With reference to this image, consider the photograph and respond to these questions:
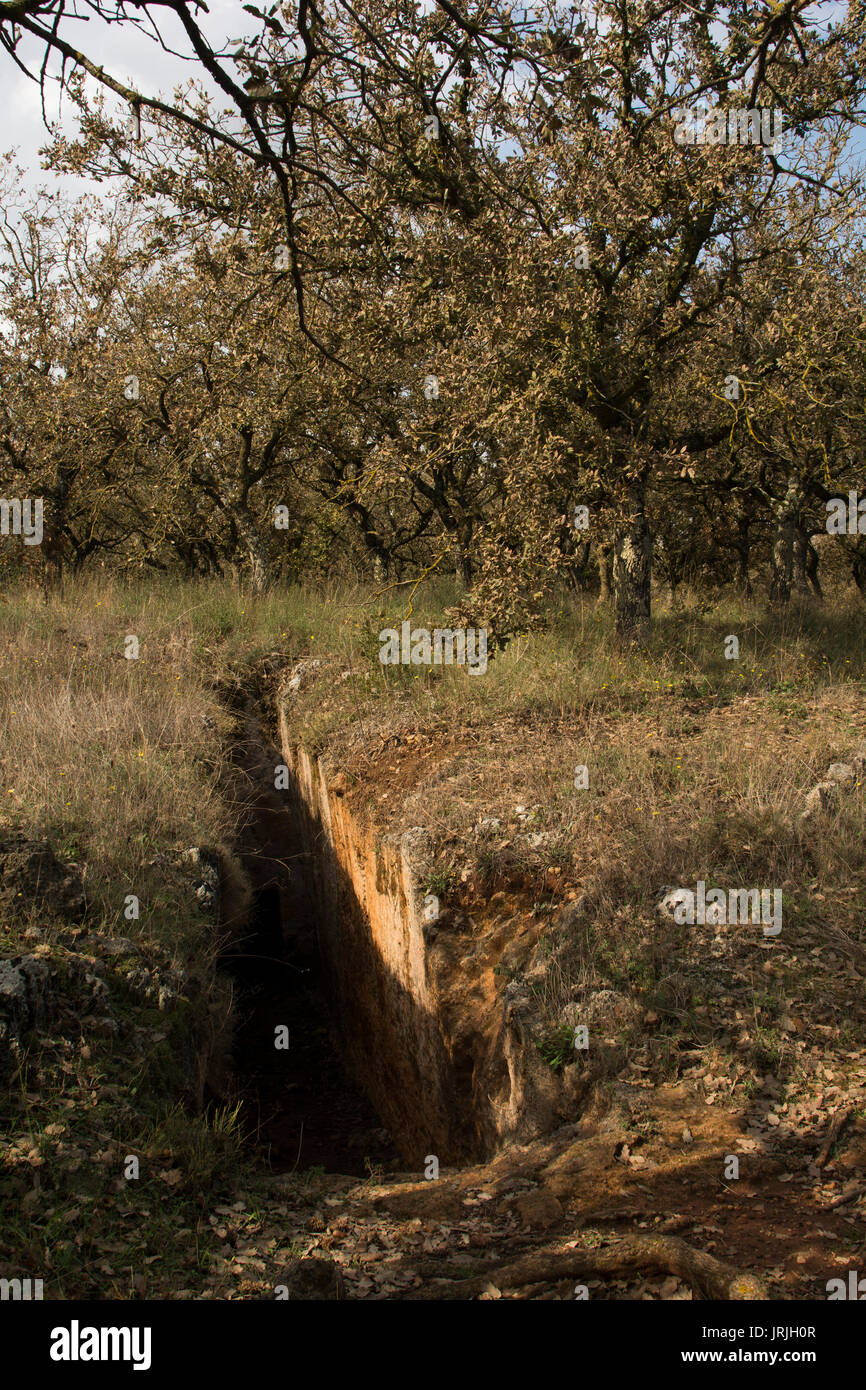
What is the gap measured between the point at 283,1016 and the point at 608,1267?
727cm

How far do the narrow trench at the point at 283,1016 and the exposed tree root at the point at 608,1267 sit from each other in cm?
313

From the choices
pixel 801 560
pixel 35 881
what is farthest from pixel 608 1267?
pixel 801 560

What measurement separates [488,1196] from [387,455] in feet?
23.2

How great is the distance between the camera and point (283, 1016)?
32.8 feet

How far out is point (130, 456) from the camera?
1512 centimetres

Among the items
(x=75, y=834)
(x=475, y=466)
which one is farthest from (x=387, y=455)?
(x=75, y=834)

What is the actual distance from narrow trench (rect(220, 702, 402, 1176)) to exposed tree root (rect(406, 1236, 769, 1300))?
10.3 ft

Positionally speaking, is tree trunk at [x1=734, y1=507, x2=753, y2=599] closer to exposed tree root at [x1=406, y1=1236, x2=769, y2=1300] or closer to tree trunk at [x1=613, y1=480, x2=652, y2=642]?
tree trunk at [x1=613, y1=480, x2=652, y2=642]

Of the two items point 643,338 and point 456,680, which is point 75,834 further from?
point 643,338

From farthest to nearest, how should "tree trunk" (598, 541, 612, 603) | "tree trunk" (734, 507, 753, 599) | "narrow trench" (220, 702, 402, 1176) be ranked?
"tree trunk" (734, 507, 753, 599) < "tree trunk" (598, 541, 612, 603) < "narrow trench" (220, 702, 402, 1176)

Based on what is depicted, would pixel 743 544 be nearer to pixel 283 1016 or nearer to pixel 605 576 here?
pixel 605 576

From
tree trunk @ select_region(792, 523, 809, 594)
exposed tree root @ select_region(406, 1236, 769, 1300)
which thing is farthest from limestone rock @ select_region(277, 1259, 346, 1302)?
tree trunk @ select_region(792, 523, 809, 594)

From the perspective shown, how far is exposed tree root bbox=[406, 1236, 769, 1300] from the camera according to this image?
10.4 feet

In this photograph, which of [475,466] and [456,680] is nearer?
[456,680]
